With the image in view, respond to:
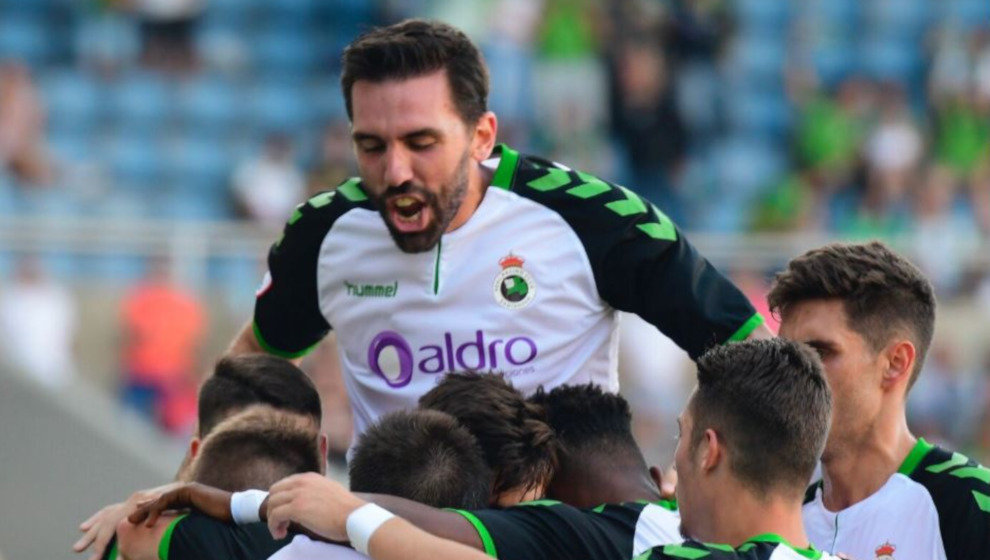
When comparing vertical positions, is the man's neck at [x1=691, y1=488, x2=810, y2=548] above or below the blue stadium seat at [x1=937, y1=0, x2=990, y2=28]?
above

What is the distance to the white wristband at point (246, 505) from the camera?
160 inches

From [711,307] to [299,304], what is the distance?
1.25 m

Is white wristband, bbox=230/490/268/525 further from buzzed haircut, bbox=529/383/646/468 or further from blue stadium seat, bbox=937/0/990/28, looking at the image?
blue stadium seat, bbox=937/0/990/28

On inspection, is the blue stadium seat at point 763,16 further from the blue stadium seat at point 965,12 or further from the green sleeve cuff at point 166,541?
the green sleeve cuff at point 166,541

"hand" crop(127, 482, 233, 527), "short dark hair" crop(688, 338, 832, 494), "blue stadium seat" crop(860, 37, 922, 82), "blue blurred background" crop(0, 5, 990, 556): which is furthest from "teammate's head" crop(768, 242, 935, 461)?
"blue stadium seat" crop(860, 37, 922, 82)

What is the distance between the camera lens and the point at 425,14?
47.1 feet

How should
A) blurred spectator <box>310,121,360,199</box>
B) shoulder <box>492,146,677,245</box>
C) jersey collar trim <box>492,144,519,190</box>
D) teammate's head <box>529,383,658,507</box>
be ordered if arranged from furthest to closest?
blurred spectator <box>310,121,360,199</box> < jersey collar trim <box>492,144,519,190</box> < shoulder <box>492,146,677,245</box> < teammate's head <box>529,383,658,507</box>

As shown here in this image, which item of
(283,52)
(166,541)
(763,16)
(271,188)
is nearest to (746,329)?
(166,541)

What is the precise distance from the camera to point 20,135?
1277cm

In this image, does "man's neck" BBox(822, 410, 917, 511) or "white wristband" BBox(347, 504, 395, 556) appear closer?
"white wristband" BBox(347, 504, 395, 556)

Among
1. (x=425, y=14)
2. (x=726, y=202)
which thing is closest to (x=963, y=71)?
(x=726, y=202)

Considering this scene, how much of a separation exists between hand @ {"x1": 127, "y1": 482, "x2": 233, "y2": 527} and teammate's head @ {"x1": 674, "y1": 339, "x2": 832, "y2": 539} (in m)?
1.08

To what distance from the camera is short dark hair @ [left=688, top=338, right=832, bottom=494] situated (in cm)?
364

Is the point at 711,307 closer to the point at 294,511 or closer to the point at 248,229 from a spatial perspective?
the point at 294,511
